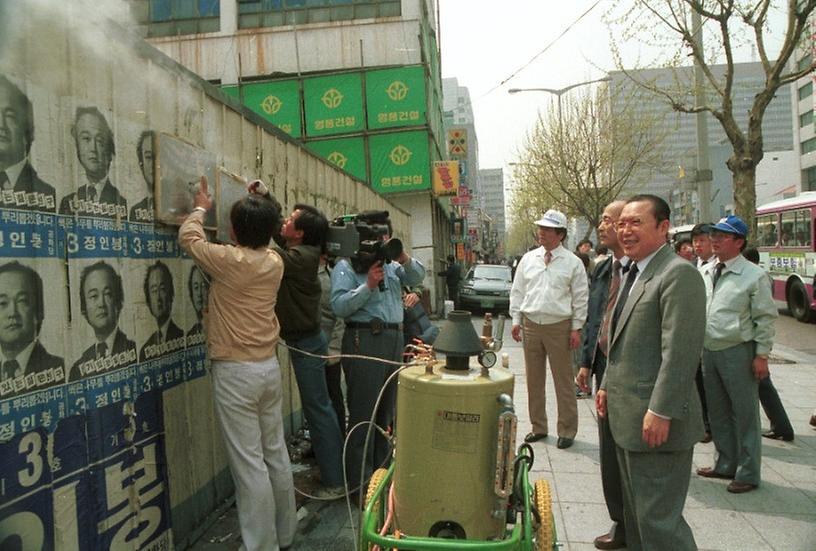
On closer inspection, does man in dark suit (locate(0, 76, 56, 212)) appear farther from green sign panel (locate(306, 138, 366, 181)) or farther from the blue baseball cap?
green sign panel (locate(306, 138, 366, 181))

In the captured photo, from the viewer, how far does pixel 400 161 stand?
1666 centimetres

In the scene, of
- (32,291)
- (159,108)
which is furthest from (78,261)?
(159,108)

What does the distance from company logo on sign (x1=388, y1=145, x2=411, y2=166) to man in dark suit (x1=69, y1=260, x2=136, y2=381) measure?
14.4 metres

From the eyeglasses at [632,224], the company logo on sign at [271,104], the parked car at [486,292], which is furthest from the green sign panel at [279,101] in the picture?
the eyeglasses at [632,224]

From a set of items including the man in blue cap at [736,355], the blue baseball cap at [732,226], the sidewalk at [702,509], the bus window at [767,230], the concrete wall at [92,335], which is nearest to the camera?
the concrete wall at [92,335]

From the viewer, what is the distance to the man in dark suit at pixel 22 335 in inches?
78.7

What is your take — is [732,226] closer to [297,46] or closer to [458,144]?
[297,46]

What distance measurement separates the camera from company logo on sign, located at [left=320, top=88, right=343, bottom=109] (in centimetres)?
1669

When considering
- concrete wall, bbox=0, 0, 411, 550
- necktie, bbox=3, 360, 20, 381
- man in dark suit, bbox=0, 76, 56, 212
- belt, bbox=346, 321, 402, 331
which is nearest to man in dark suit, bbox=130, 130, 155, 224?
concrete wall, bbox=0, 0, 411, 550

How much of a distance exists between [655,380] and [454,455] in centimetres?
100

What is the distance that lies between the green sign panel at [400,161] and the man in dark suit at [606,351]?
1199 centimetres

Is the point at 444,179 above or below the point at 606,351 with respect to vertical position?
above

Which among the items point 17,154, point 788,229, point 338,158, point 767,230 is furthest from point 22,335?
point 767,230

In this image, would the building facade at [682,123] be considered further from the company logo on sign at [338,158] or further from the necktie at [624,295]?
the necktie at [624,295]
